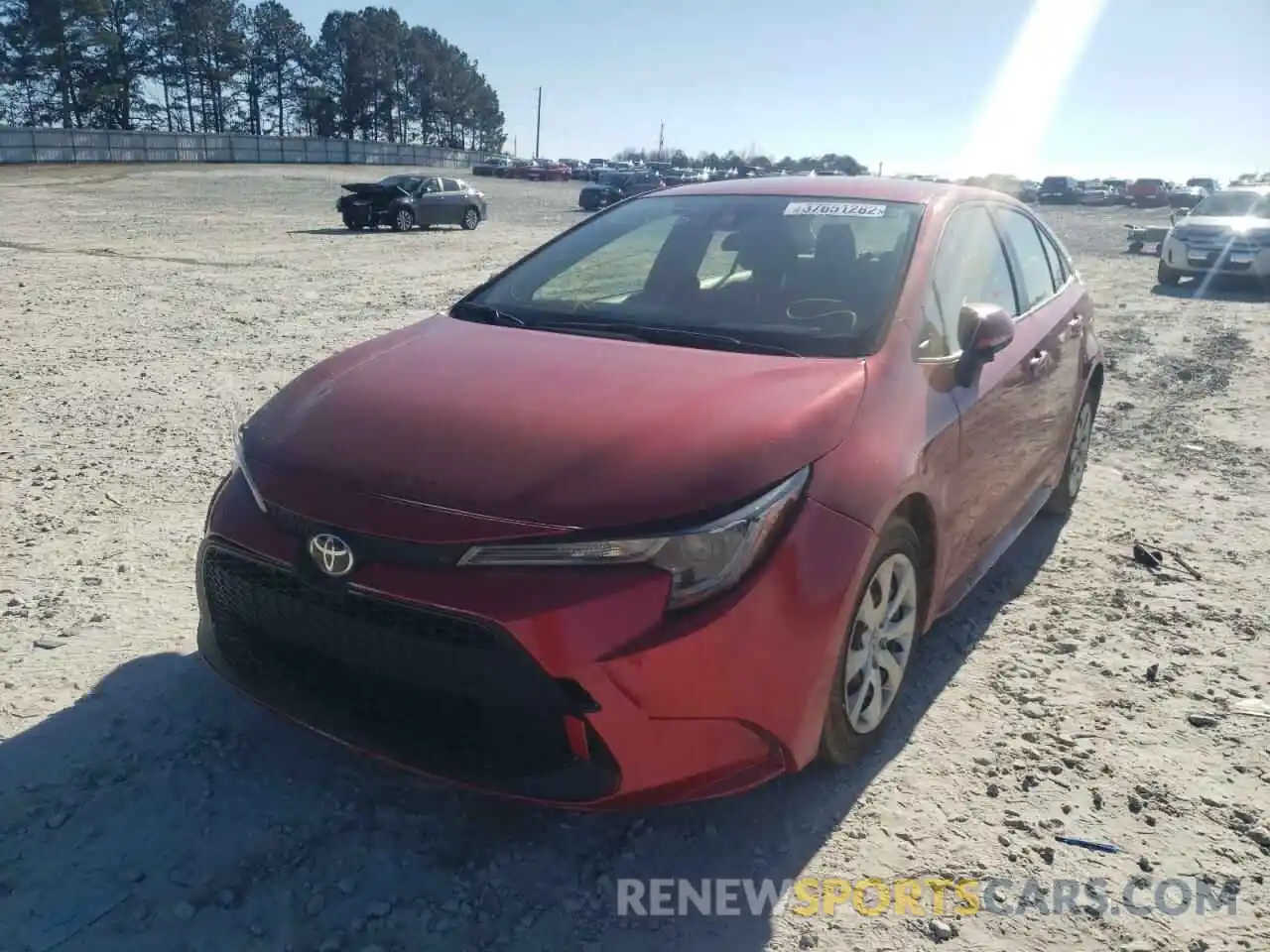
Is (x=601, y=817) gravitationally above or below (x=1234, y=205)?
below

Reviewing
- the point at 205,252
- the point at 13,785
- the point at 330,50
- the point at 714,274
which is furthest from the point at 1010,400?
the point at 330,50

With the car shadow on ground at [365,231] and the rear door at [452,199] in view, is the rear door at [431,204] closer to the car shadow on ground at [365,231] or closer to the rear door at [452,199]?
the rear door at [452,199]

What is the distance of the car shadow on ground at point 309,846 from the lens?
229 centimetres

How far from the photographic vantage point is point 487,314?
11.8 feet

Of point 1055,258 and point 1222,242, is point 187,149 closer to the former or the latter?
point 1222,242

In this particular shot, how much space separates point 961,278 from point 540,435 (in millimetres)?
1869

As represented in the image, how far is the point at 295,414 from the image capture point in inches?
112

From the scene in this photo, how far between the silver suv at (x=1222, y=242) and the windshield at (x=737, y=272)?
560 inches

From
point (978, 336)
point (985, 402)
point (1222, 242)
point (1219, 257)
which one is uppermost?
point (978, 336)

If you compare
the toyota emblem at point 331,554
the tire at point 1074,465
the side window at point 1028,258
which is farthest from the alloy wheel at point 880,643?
the tire at point 1074,465

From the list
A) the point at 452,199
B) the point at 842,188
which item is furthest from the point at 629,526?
the point at 452,199

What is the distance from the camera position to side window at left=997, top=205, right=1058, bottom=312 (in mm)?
4234

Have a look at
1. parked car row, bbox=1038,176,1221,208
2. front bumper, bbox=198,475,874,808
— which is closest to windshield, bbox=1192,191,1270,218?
front bumper, bbox=198,475,874,808

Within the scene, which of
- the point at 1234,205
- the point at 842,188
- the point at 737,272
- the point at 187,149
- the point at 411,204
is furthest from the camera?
the point at 187,149
